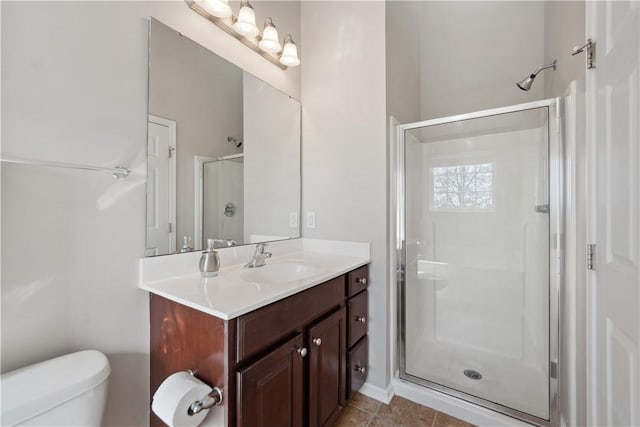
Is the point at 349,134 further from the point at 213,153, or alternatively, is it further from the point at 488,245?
the point at 488,245

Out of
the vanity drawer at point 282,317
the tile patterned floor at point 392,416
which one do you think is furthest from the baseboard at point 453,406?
the vanity drawer at point 282,317

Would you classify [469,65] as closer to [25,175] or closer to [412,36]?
[412,36]

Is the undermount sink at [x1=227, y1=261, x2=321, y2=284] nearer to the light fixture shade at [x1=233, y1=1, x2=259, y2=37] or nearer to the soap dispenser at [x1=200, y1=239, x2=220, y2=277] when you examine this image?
the soap dispenser at [x1=200, y1=239, x2=220, y2=277]

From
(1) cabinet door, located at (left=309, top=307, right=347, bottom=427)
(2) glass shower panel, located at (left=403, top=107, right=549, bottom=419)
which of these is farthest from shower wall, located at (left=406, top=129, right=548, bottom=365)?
(1) cabinet door, located at (left=309, top=307, right=347, bottom=427)

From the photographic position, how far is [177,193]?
125 cm

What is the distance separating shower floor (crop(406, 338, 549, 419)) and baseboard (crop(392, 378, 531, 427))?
97 millimetres

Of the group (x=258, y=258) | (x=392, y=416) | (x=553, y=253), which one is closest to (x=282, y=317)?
(x=258, y=258)

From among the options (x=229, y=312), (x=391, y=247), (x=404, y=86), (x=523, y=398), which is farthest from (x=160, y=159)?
(x=523, y=398)

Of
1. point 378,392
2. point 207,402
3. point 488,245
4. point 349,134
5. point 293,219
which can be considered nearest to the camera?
point 207,402

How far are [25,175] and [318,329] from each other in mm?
1212

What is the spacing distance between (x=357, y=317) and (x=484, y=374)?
1.06 meters

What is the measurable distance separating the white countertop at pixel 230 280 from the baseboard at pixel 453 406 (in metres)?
0.87

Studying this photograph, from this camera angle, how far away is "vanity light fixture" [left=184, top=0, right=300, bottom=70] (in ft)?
4.22

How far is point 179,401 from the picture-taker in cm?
81
